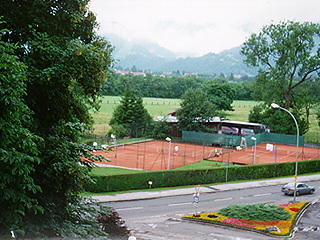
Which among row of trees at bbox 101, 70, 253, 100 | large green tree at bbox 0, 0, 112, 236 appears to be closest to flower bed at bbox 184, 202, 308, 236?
large green tree at bbox 0, 0, 112, 236

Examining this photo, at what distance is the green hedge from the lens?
30.6 m

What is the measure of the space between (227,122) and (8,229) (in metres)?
60.8

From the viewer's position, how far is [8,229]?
8.48m

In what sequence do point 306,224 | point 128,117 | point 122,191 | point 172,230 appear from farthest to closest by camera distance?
point 128,117 → point 122,191 → point 306,224 → point 172,230

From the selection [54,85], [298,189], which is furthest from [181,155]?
[54,85]

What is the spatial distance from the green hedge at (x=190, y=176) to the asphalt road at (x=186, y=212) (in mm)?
3390

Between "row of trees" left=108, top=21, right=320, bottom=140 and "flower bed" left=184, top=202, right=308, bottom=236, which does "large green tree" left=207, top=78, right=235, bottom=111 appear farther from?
"flower bed" left=184, top=202, right=308, bottom=236

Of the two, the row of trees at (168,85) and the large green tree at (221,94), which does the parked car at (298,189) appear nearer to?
the large green tree at (221,94)

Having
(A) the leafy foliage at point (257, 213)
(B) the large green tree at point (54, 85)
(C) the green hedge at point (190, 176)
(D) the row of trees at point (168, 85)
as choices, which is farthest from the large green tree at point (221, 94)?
(B) the large green tree at point (54, 85)

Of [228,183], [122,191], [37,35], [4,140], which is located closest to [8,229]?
[4,140]

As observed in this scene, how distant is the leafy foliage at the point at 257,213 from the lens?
22.1 meters

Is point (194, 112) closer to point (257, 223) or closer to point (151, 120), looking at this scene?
point (151, 120)

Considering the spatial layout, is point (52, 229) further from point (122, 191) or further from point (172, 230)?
point (122, 191)

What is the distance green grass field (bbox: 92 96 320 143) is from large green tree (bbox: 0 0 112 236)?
49231 mm
